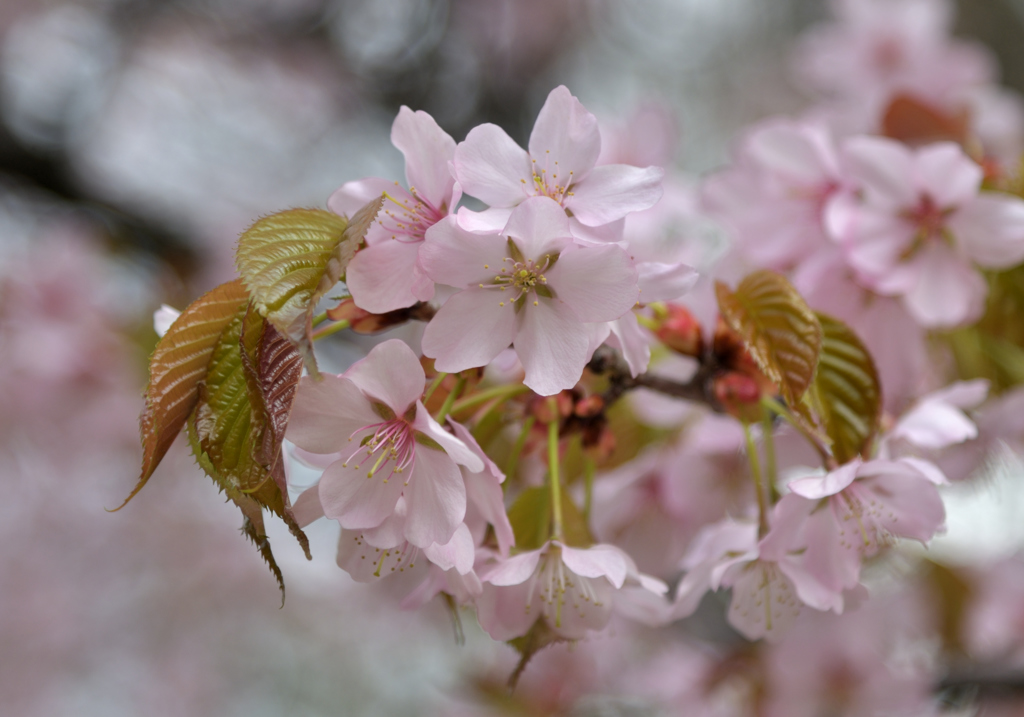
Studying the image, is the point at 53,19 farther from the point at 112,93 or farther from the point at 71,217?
the point at 71,217

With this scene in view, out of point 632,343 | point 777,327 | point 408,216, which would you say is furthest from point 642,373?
point 408,216

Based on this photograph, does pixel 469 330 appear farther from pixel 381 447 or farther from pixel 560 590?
pixel 560 590

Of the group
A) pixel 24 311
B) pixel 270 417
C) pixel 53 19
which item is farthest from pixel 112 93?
pixel 270 417

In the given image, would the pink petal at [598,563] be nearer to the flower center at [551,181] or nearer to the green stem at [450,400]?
the green stem at [450,400]

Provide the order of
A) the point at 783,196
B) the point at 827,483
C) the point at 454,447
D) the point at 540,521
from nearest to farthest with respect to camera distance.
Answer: the point at 454,447, the point at 827,483, the point at 540,521, the point at 783,196

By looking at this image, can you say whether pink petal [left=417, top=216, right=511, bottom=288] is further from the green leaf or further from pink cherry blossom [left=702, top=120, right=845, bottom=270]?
pink cherry blossom [left=702, top=120, right=845, bottom=270]

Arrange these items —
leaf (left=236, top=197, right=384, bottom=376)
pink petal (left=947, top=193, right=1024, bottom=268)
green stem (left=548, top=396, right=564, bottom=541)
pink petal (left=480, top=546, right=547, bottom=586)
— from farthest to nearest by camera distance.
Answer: pink petal (left=947, top=193, right=1024, bottom=268) < green stem (left=548, top=396, right=564, bottom=541) < pink petal (left=480, top=546, right=547, bottom=586) < leaf (left=236, top=197, right=384, bottom=376)

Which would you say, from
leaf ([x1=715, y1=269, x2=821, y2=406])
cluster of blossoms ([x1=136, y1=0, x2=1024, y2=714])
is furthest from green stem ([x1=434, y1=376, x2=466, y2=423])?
leaf ([x1=715, y1=269, x2=821, y2=406])
